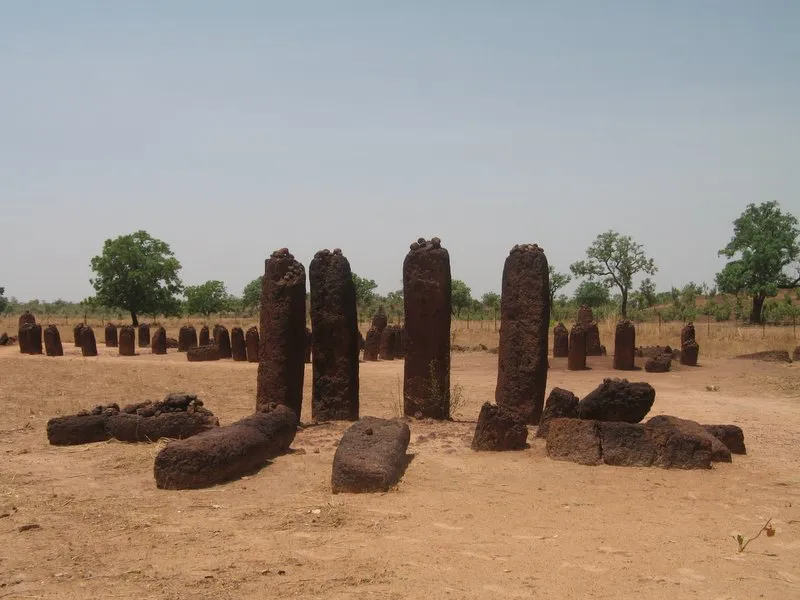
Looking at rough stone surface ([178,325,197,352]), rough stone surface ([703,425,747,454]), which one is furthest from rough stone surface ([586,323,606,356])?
A: rough stone surface ([703,425,747,454])

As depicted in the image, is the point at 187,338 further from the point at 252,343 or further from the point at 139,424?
the point at 139,424

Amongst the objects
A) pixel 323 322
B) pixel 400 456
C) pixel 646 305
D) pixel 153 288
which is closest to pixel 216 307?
pixel 153 288

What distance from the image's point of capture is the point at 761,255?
38062 mm

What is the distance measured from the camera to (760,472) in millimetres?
8453

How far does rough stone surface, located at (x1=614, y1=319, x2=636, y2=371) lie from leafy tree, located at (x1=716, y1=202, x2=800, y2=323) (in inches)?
787

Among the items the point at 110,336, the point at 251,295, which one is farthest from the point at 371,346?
the point at 251,295

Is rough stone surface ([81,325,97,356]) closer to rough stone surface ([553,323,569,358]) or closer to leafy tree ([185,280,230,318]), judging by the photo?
rough stone surface ([553,323,569,358])

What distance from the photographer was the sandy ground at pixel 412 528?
504 cm

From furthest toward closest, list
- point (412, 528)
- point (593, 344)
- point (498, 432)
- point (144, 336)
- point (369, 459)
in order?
point (144, 336) → point (593, 344) → point (498, 432) → point (369, 459) → point (412, 528)

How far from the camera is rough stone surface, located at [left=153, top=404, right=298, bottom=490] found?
7734 mm

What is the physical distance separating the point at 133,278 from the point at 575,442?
40987 millimetres

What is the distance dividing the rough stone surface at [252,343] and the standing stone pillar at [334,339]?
10.7 m

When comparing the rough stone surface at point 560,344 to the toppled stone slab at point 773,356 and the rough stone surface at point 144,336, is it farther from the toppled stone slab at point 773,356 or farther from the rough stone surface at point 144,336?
the rough stone surface at point 144,336

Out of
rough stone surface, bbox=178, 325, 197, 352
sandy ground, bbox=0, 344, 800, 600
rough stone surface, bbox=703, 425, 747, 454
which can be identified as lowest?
sandy ground, bbox=0, 344, 800, 600
